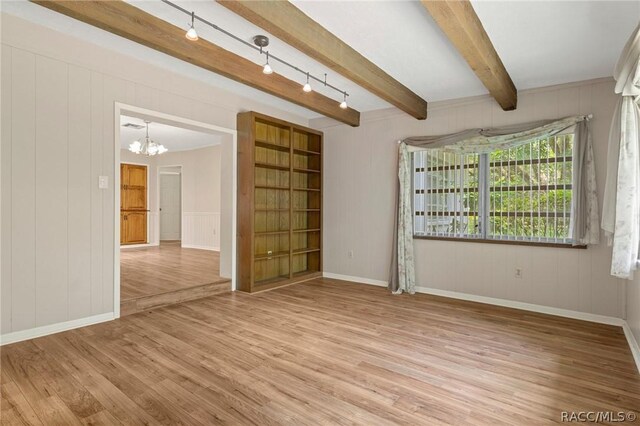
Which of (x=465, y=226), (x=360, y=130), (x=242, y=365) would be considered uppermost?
(x=360, y=130)

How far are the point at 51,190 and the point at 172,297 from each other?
5.58ft

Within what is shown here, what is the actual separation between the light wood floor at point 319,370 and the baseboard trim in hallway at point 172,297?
17 centimetres

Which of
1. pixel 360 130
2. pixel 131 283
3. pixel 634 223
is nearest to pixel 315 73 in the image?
pixel 360 130

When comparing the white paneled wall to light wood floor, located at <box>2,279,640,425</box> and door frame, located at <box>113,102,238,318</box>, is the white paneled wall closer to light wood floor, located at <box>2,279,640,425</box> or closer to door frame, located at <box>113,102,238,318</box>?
door frame, located at <box>113,102,238,318</box>

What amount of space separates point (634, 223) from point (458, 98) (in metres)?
2.53

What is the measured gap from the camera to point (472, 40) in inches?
100.0

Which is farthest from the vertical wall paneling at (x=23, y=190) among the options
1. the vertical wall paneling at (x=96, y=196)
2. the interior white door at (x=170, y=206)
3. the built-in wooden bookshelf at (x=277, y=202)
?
the interior white door at (x=170, y=206)

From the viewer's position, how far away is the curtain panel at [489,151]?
11.8ft

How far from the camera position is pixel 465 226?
4465 mm

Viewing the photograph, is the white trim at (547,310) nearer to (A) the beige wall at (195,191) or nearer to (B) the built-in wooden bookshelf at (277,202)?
(B) the built-in wooden bookshelf at (277,202)

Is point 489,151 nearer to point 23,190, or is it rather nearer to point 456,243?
point 456,243

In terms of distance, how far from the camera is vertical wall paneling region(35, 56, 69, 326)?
2967mm

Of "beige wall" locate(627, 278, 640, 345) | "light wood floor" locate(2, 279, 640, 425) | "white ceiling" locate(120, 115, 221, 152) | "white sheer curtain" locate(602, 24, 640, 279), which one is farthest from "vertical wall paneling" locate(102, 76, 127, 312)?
"beige wall" locate(627, 278, 640, 345)

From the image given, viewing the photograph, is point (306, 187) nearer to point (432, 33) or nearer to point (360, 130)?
point (360, 130)
